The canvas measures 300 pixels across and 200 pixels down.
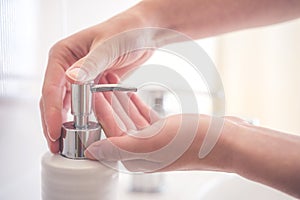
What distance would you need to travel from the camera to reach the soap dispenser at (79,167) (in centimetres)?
30

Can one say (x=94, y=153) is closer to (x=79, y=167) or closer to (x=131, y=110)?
(x=79, y=167)

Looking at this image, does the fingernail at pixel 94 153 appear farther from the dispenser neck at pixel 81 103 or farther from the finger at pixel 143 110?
the finger at pixel 143 110

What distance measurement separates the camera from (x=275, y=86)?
31.8 inches

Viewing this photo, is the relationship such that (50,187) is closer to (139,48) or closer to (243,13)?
(139,48)

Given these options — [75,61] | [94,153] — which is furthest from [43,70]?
[94,153]

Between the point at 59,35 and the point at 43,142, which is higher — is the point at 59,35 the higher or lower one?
the higher one

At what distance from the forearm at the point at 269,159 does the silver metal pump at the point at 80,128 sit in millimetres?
116

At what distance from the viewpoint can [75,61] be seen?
407 millimetres

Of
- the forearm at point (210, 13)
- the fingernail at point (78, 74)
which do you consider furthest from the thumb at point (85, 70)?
the forearm at point (210, 13)

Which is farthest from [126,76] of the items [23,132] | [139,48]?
[23,132]

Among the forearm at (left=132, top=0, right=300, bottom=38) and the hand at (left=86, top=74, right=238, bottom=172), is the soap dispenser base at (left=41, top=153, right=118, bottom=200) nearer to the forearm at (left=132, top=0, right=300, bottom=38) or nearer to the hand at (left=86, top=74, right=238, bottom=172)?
the hand at (left=86, top=74, right=238, bottom=172)

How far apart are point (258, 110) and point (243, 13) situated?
17.4 inches

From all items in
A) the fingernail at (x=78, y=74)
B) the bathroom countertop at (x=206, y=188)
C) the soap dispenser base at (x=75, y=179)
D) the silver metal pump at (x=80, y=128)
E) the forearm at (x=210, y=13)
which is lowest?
the bathroom countertop at (x=206, y=188)

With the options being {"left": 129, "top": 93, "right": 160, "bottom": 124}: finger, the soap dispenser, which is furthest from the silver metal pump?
{"left": 129, "top": 93, "right": 160, "bottom": 124}: finger
